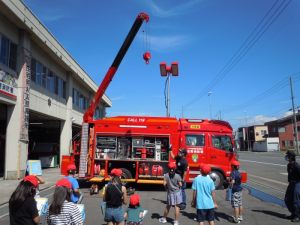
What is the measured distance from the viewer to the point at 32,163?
17.4 m

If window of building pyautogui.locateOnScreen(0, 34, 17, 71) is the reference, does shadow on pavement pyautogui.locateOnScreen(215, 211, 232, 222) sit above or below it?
below

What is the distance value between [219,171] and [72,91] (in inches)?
805

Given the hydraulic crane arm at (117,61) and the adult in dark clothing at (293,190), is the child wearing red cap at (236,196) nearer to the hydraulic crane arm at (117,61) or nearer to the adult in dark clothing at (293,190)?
the adult in dark clothing at (293,190)

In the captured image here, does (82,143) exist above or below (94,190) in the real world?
above

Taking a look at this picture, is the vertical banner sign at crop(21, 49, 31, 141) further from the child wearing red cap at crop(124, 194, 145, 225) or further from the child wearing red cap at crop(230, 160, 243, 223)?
the child wearing red cap at crop(124, 194, 145, 225)

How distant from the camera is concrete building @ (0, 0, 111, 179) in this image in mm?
19500

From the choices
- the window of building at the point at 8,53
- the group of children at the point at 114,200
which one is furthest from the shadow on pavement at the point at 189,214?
the window of building at the point at 8,53

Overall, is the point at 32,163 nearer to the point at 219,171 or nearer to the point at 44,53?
the point at 219,171

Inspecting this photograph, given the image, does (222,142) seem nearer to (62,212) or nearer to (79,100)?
(62,212)

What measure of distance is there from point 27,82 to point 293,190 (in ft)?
53.5

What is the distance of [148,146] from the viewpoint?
1723 centimetres

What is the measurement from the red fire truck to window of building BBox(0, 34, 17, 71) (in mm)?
5745

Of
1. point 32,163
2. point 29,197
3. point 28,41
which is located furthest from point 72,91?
point 29,197

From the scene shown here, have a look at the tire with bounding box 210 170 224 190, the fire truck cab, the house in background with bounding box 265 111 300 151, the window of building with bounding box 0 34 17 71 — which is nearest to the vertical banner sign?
the window of building with bounding box 0 34 17 71
